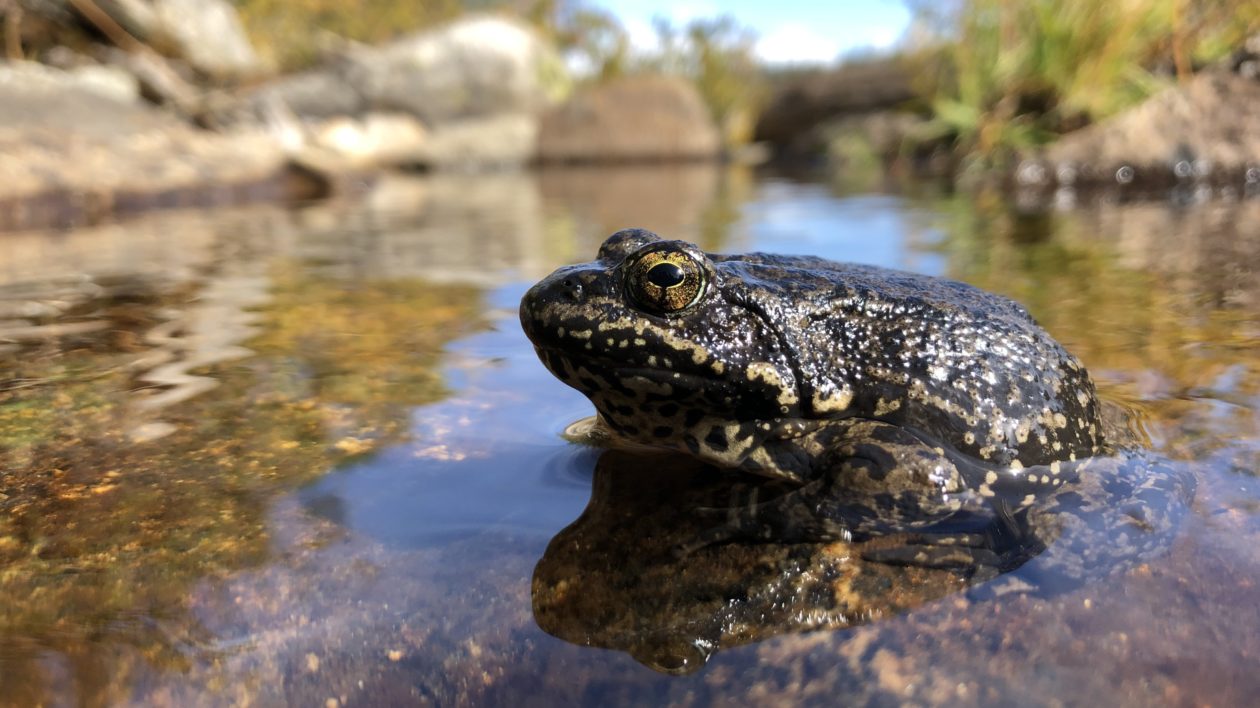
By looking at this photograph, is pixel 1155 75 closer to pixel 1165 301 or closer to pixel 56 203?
pixel 1165 301

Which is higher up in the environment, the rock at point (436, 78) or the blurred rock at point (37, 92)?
the rock at point (436, 78)

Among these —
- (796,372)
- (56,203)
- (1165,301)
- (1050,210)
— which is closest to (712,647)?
(796,372)

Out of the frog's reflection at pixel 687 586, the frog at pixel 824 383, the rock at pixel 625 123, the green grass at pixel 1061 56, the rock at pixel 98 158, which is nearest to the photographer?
the frog's reflection at pixel 687 586

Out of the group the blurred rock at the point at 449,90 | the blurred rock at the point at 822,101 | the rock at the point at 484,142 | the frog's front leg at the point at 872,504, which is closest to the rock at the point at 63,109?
the blurred rock at the point at 449,90

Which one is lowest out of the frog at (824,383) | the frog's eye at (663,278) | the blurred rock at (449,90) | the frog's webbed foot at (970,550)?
the frog's webbed foot at (970,550)

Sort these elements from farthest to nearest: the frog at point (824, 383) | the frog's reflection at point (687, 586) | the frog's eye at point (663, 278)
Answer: the frog's eye at point (663, 278)
the frog at point (824, 383)
the frog's reflection at point (687, 586)

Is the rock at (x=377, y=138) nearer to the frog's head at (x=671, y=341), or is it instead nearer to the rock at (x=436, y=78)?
the rock at (x=436, y=78)

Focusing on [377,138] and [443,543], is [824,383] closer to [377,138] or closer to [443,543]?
[443,543]
